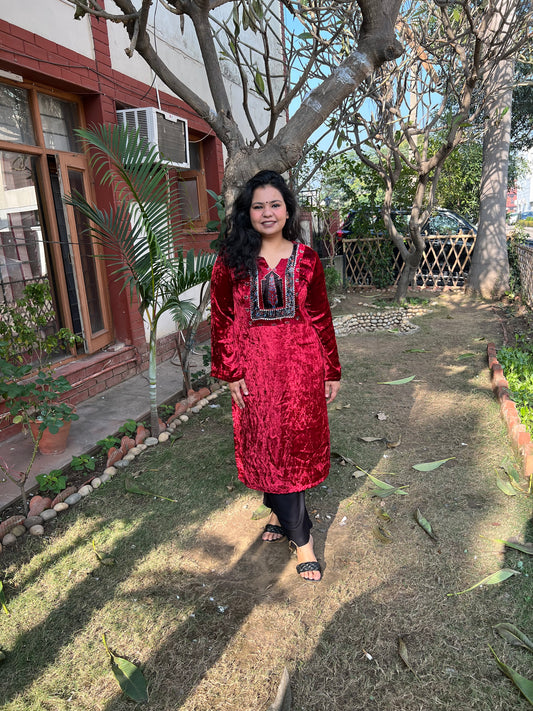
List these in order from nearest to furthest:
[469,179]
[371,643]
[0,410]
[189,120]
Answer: [371,643], [0,410], [189,120], [469,179]

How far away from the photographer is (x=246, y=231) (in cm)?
202

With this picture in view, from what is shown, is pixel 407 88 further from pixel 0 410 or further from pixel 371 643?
pixel 371 643

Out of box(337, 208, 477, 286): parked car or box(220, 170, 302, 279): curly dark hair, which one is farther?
box(337, 208, 477, 286): parked car

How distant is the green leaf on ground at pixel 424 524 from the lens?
2.34 m

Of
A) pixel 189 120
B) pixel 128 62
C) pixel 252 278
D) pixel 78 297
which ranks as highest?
pixel 128 62

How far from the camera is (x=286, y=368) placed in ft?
6.65

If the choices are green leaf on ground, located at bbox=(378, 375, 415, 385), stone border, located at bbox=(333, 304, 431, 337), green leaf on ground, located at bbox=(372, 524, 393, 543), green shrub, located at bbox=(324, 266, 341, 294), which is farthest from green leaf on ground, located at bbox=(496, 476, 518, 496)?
green shrub, located at bbox=(324, 266, 341, 294)

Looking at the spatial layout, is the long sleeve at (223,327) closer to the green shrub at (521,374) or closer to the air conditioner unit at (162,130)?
the green shrub at (521,374)

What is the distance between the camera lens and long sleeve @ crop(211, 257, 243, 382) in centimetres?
209

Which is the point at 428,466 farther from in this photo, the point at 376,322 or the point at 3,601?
the point at 376,322

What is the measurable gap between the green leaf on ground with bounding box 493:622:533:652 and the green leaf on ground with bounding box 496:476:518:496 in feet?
2.99

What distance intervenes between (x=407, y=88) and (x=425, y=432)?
229 inches

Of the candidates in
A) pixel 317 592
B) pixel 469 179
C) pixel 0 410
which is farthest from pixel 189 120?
pixel 469 179

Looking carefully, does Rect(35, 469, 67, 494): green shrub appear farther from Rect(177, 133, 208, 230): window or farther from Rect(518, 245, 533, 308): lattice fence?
Rect(518, 245, 533, 308): lattice fence
